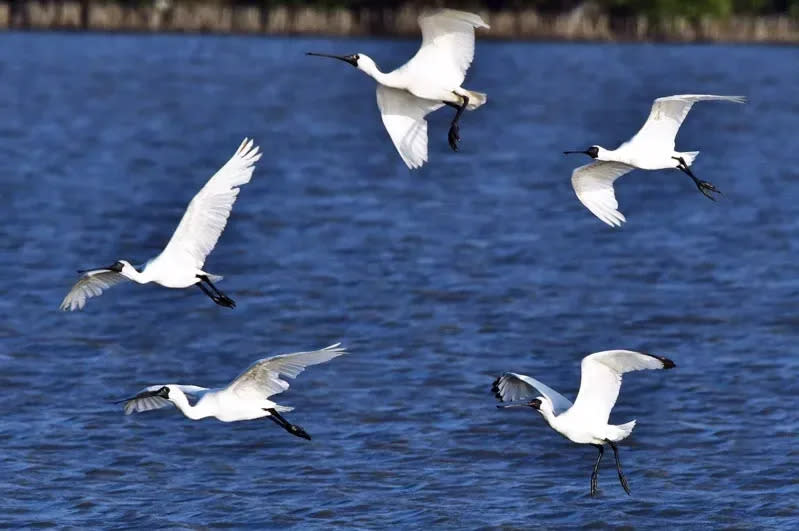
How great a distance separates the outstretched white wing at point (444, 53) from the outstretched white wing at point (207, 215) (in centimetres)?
152

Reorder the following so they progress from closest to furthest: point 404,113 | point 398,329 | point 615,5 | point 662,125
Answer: point 662,125, point 404,113, point 398,329, point 615,5

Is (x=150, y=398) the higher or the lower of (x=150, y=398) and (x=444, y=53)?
the lower

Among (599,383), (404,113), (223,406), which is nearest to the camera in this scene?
(599,383)

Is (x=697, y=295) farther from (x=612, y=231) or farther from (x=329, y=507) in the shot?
(x=329, y=507)

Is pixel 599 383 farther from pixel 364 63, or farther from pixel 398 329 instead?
pixel 398 329

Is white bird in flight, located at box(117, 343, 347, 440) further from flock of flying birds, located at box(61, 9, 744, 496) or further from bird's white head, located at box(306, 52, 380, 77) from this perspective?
bird's white head, located at box(306, 52, 380, 77)

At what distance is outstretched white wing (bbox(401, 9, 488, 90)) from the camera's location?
50.6 feet

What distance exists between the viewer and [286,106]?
63250mm

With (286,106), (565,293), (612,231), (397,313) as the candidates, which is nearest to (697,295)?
(565,293)

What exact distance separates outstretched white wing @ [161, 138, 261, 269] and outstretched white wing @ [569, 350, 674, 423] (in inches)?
128

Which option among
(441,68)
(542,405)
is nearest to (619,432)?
(542,405)

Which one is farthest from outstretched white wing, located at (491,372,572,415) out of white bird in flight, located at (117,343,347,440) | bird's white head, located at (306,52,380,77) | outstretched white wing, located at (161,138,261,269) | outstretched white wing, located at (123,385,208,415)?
bird's white head, located at (306,52,380,77)

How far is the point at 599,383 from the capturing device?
14.5 m

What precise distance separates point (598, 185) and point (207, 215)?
10.5ft
